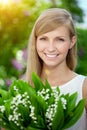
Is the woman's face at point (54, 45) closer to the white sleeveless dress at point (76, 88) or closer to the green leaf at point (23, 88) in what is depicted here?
the white sleeveless dress at point (76, 88)

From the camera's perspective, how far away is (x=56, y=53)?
362 centimetres

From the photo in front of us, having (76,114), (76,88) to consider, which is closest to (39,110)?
(76,114)

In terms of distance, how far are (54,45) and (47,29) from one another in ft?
0.39

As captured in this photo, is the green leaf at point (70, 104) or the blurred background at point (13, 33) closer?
the green leaf at point (70, 104)

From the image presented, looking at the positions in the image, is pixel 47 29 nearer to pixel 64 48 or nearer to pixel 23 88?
pixel 64 48

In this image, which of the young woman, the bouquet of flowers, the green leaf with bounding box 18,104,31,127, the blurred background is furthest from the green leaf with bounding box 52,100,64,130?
the blurred background

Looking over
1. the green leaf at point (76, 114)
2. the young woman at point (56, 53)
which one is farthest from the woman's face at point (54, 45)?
the green leaf at point (76, 114)

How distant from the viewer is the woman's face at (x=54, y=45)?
3588mm

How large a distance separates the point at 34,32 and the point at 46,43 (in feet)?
0.59

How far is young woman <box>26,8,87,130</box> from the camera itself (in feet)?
11.9

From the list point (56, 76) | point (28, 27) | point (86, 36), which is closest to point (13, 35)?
point (28, 27)

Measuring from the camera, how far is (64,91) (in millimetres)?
3771

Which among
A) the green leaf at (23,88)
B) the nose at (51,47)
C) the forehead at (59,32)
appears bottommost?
the green leaf at (23,88)

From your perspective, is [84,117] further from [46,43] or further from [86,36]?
[86,36]
